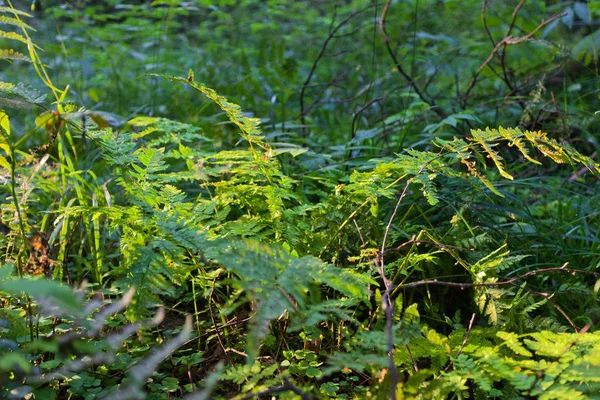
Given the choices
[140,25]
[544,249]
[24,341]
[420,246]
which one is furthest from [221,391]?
[140,25]

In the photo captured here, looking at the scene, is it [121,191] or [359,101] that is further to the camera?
[359,101]

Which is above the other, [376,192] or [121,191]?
[376,192]

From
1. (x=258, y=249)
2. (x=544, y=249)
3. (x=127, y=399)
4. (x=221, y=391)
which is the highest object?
(x=258, y=249)

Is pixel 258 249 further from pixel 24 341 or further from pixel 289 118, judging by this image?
pixel 289 118

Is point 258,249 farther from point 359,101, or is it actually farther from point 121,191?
point 359,101

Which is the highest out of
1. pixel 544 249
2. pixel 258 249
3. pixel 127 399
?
pixel 258 249

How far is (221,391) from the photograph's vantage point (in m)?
1.54

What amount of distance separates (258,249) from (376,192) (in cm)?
57

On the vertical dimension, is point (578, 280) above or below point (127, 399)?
below

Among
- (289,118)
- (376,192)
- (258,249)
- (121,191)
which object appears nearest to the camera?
(258,249)

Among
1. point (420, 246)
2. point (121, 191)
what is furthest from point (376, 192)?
point (121, 191)

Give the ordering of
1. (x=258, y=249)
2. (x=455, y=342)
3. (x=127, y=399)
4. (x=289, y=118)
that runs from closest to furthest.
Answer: (x=127, y=399)
(x=258, y=249)
(x=455, y=342)
(x=289, y=118)

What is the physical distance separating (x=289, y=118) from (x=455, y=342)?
217 centimetres

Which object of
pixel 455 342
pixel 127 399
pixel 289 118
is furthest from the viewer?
pixel 289 118
